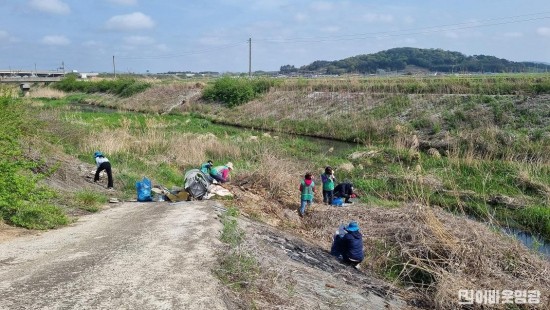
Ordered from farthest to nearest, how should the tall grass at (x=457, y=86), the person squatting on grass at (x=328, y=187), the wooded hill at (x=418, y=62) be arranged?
the wooded hill at (x=418, y=62)
the tall grass at (x=457, y=86)
the person squatting on grass at (x=328, y=187)

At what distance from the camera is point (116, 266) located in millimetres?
5594

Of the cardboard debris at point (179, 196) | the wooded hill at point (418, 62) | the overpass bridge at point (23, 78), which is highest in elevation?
the wooded hill at point (418, 62)

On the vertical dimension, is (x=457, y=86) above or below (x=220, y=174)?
above

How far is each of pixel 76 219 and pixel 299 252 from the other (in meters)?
4.40

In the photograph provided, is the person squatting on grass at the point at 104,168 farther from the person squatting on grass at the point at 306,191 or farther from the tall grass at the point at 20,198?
the person squatting on grass at the point at 306,191

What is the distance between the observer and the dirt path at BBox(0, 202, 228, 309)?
15.3ft

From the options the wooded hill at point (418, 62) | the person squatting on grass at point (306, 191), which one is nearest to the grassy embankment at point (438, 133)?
the person squatting on grass at point (306, 191)

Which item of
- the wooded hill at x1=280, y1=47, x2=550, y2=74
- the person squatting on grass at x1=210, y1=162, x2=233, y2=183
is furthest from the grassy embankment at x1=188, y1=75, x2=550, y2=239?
the wooded hill at x1=280, y1=47, x2=550, y2=74

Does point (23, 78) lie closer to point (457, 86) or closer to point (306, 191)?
point (457, 86)

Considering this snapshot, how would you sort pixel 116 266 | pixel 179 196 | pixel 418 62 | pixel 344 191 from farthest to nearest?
1. pixel 418 62
2. pixel 344 191
3. pixel 179 196
4. pixel 116 266

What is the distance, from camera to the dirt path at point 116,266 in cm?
467

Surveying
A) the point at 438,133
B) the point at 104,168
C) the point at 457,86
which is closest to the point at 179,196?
the point at 104,168

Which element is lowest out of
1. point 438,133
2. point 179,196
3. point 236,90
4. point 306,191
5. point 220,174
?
point 179,196

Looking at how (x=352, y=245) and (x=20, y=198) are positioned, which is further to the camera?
(x=352, y=245)
